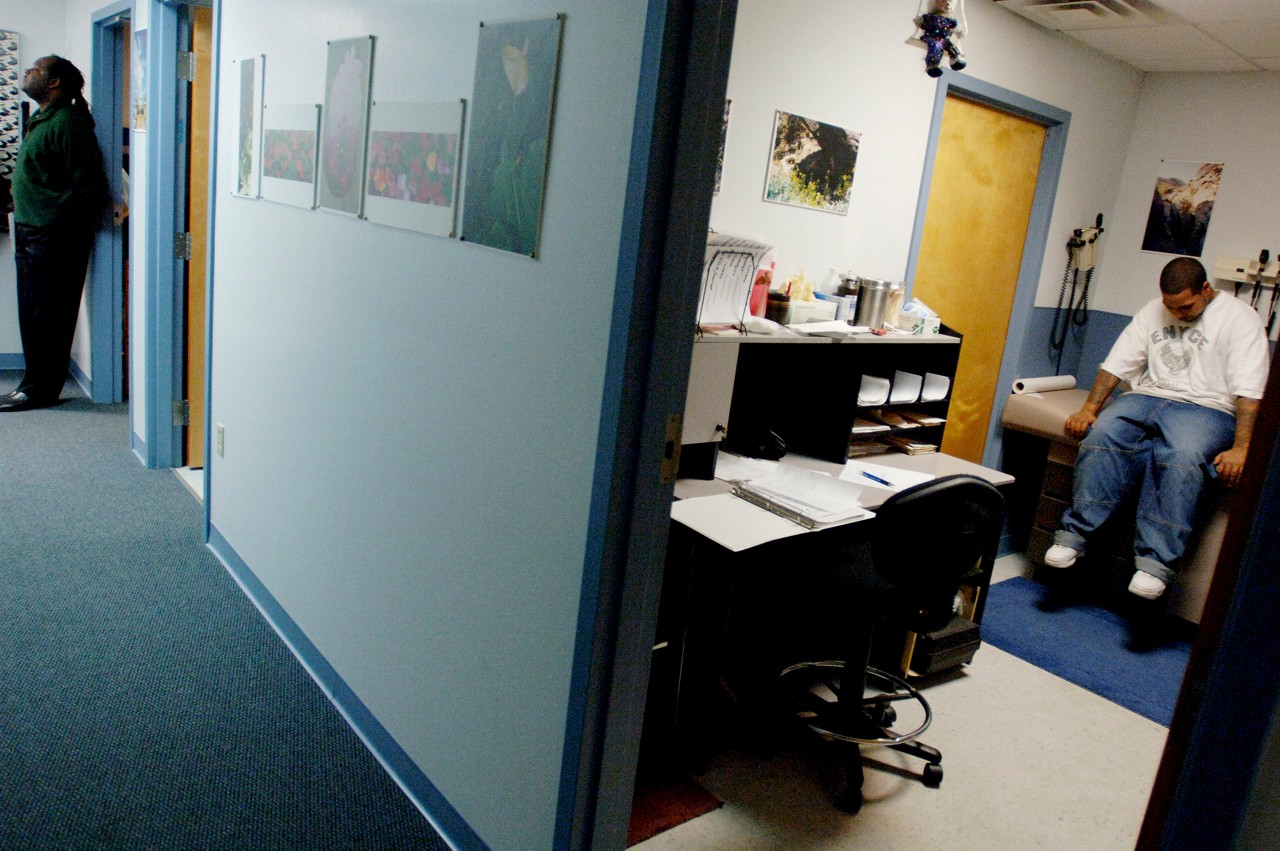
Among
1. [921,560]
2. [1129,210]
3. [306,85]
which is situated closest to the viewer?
[921,560]

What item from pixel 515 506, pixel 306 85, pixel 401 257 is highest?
pixel 306 85

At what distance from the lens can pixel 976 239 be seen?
381cm

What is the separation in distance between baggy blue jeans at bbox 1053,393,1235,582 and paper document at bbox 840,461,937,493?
1107 mm

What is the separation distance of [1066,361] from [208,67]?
4.15 metres

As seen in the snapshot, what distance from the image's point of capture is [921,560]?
6.83 feet

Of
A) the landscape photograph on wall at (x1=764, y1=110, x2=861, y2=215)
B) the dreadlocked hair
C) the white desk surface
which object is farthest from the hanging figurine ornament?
the dreadlocked hair

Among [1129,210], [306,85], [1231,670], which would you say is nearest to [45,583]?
[306,85]

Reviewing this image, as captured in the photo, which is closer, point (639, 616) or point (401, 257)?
point (639, 616)

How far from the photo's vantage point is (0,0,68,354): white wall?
4945 mm

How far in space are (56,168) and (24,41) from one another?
1379 mm

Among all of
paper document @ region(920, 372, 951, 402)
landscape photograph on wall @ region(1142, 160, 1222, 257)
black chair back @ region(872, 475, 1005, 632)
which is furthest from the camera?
landscape photograph on wall @ region(1142, 160, 1222, 257)

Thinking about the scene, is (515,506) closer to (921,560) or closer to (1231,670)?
(921,560)

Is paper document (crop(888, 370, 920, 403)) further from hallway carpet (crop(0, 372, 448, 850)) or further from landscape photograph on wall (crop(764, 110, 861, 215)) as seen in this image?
hallway carpet (crop(0, 372, 448, 850))

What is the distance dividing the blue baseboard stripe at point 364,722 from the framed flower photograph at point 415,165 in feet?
3.94
